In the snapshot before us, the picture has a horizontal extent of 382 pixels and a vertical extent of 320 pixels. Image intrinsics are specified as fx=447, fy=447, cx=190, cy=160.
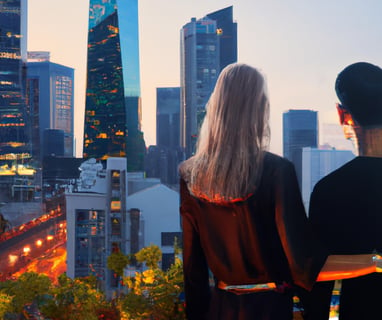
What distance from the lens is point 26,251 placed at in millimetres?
4176

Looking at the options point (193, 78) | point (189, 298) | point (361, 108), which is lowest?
point (189, 298)

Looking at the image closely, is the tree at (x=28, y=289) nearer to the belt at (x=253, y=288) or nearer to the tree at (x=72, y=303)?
the tree at (x=72, y=303)

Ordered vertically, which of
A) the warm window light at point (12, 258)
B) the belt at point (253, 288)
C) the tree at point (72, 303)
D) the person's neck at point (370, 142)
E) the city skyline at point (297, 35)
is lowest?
the warm window light at point (12, 258)

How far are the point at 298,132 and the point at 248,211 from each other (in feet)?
9.21

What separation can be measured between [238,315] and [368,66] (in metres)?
0.85

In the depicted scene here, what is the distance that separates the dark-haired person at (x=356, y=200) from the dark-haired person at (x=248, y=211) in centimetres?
26

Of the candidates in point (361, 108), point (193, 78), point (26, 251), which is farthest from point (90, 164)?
point (361, 108)

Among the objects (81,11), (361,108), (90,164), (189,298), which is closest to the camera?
(189,298)

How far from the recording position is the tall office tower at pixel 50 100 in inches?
177

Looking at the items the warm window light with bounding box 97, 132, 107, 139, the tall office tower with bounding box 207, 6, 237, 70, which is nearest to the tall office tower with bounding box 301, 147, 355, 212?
the tall office tower with bounding box 207, 6, 237, 70

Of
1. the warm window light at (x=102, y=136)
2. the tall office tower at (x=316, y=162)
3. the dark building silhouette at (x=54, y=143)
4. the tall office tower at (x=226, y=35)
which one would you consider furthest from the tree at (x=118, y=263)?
the warm window light at (x=102, y=136)

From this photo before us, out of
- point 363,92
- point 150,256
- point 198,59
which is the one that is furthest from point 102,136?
point 363,92

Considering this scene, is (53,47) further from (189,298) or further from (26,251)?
(189,298)

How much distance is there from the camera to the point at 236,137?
1.03m
